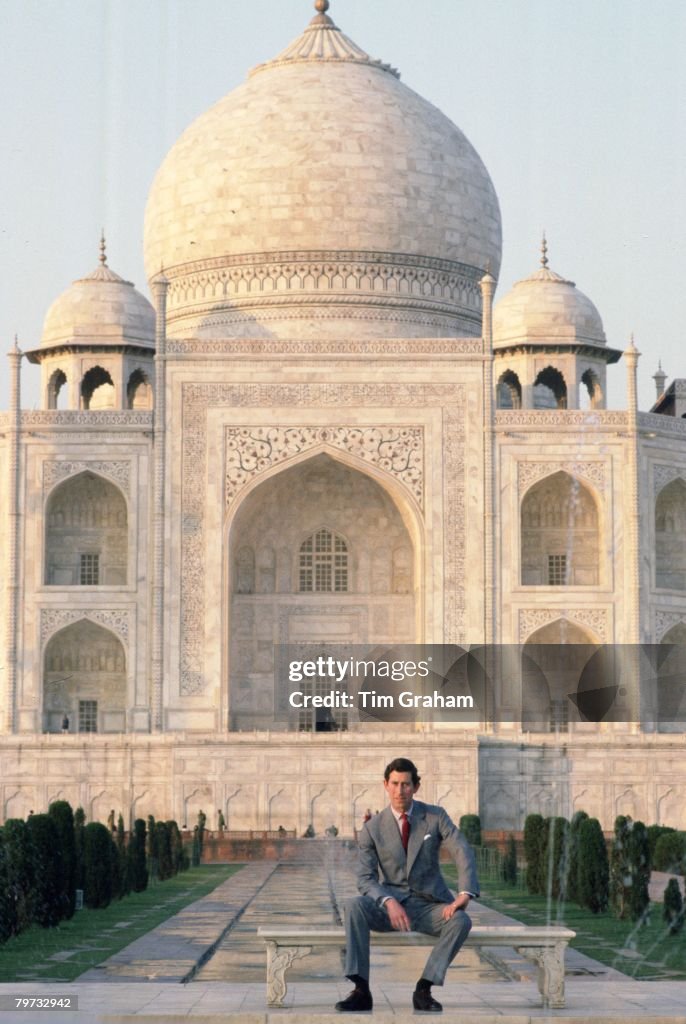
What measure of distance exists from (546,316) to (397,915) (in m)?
23.1

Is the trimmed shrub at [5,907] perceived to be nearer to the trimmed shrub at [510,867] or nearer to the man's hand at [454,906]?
the man's hand at [454,906]

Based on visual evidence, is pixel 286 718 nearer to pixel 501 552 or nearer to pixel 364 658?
pixel 364 658

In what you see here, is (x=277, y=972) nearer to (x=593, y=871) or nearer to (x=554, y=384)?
(x=593, y=871)

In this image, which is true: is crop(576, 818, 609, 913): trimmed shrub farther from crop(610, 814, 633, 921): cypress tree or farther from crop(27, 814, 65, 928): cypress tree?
crop(27, 814, 65, 928): cypress tree

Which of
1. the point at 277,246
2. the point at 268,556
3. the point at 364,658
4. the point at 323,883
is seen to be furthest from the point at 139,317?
the point at 323,883

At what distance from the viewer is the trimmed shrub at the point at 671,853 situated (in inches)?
680

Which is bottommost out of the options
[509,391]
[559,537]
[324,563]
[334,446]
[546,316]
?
[324,563]

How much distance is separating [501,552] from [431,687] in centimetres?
210

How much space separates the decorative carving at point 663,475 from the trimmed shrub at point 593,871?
48.2 feet

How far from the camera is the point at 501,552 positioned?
86.3 ft

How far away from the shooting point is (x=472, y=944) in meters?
7.46

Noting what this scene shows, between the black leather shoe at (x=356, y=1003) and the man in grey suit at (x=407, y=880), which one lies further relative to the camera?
the man in grey suit at (x=407, y=880)

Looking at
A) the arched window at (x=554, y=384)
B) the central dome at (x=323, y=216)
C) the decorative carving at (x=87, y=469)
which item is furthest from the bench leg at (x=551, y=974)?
the arched window at (x=554, y=384)

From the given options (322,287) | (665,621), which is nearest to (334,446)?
(322,287)
